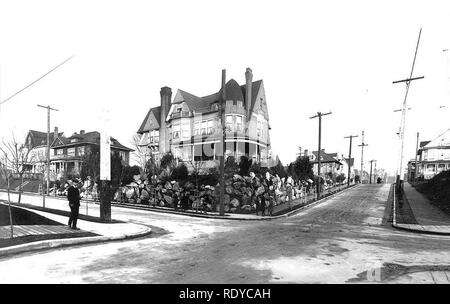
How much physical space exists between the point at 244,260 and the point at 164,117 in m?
33.6

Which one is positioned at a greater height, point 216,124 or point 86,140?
point 216,124

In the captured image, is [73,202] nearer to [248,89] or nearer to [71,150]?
[248,89]

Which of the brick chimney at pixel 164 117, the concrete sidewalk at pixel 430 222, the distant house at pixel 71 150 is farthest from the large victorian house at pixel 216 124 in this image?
the distant house at pixel 71 150

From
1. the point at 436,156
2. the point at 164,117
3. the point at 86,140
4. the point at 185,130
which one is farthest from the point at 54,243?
the point at 436,156

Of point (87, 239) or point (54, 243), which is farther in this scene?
point (87, 239)

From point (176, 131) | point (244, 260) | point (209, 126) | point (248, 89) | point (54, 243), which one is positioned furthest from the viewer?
point (176, 131)

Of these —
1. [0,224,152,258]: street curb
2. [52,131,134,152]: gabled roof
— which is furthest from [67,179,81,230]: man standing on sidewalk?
[52,131,134,152]: gabled roof

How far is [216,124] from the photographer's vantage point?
31.5 m

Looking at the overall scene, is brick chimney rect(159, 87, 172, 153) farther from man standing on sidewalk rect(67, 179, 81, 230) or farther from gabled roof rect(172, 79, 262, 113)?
man standing on sidewalk rect(67, 179, 81, 230)

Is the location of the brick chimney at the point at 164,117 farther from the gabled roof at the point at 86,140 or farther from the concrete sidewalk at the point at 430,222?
the concrete sidewalk at the point at 430,222

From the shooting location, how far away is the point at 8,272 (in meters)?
5.33

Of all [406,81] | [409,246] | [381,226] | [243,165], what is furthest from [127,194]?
[406,81]

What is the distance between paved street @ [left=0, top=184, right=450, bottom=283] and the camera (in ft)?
16.8

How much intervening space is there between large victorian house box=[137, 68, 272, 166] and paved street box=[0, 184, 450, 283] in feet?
Answer: 64.4
